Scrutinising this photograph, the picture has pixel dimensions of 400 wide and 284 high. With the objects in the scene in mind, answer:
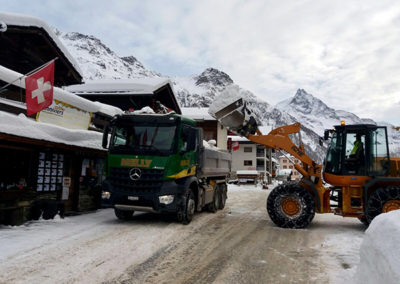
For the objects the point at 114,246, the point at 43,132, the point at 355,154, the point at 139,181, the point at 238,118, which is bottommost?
the point at 114,246

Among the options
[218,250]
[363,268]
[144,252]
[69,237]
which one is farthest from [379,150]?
[69,237]

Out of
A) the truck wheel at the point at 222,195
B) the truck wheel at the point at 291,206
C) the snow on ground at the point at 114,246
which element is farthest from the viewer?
the truck wheel at the point at 222,195

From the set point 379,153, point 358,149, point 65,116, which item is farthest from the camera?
point 65,116

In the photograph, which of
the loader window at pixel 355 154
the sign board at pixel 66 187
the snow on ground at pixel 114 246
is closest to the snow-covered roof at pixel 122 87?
the sign board at pixel 66 187

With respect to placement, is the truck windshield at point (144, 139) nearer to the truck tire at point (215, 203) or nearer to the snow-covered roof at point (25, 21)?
the truck tire at point (215, 203)

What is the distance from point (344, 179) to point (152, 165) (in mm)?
5169

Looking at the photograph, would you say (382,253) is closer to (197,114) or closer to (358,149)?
(358,149)

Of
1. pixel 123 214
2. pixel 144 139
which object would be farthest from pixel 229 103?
pixel 123 214

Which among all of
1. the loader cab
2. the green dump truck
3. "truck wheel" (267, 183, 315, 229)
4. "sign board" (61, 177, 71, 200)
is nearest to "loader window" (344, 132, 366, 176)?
the loader cab

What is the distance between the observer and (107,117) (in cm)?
1434

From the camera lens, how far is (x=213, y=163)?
37.1ft

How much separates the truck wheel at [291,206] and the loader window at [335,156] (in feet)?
3.40

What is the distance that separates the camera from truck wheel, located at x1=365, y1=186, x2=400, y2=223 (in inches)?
312

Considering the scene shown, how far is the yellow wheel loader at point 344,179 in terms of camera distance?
814 cm
